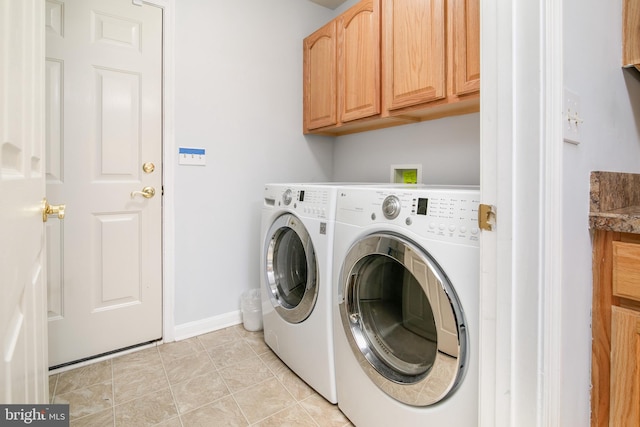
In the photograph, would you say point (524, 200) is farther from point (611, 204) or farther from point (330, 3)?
point (330, 3)

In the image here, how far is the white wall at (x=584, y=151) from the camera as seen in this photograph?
74 centimetres

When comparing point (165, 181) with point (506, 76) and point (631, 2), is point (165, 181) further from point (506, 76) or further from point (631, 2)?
point (631, 2)

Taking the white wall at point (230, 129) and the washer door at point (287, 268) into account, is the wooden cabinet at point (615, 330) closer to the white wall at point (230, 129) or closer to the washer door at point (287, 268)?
the washer door at point (287, 268)

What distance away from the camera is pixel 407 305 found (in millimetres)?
1186

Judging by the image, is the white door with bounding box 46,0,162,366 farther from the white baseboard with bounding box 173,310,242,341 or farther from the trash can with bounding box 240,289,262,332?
the trash can with bounding box 240,289,262,332

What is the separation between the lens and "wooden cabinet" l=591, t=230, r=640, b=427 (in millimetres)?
808

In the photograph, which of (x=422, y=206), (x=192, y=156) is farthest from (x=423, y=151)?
(x=192, y=156)

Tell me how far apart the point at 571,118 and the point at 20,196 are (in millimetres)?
1090

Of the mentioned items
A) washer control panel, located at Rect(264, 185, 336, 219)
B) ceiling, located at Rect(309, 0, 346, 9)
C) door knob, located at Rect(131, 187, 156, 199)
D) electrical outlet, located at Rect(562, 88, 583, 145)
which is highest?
ceiling, located at Rect(309, 0, 346, 9)

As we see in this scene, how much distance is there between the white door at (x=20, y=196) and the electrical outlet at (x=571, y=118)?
3.26 feet

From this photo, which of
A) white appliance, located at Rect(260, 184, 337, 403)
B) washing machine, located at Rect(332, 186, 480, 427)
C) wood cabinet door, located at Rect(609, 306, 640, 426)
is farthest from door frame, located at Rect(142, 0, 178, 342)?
wood cabinet door, located at Rect(609, 306, 640, 426)

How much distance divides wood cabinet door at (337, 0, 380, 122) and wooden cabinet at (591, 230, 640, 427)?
1.27 meters

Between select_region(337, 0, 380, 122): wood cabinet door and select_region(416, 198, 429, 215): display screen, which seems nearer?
select_region(416, 198, 429, 215): display screen

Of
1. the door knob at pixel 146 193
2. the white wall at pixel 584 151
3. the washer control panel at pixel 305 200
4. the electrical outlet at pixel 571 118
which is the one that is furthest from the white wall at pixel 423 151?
the door knob at pixel 146 193
